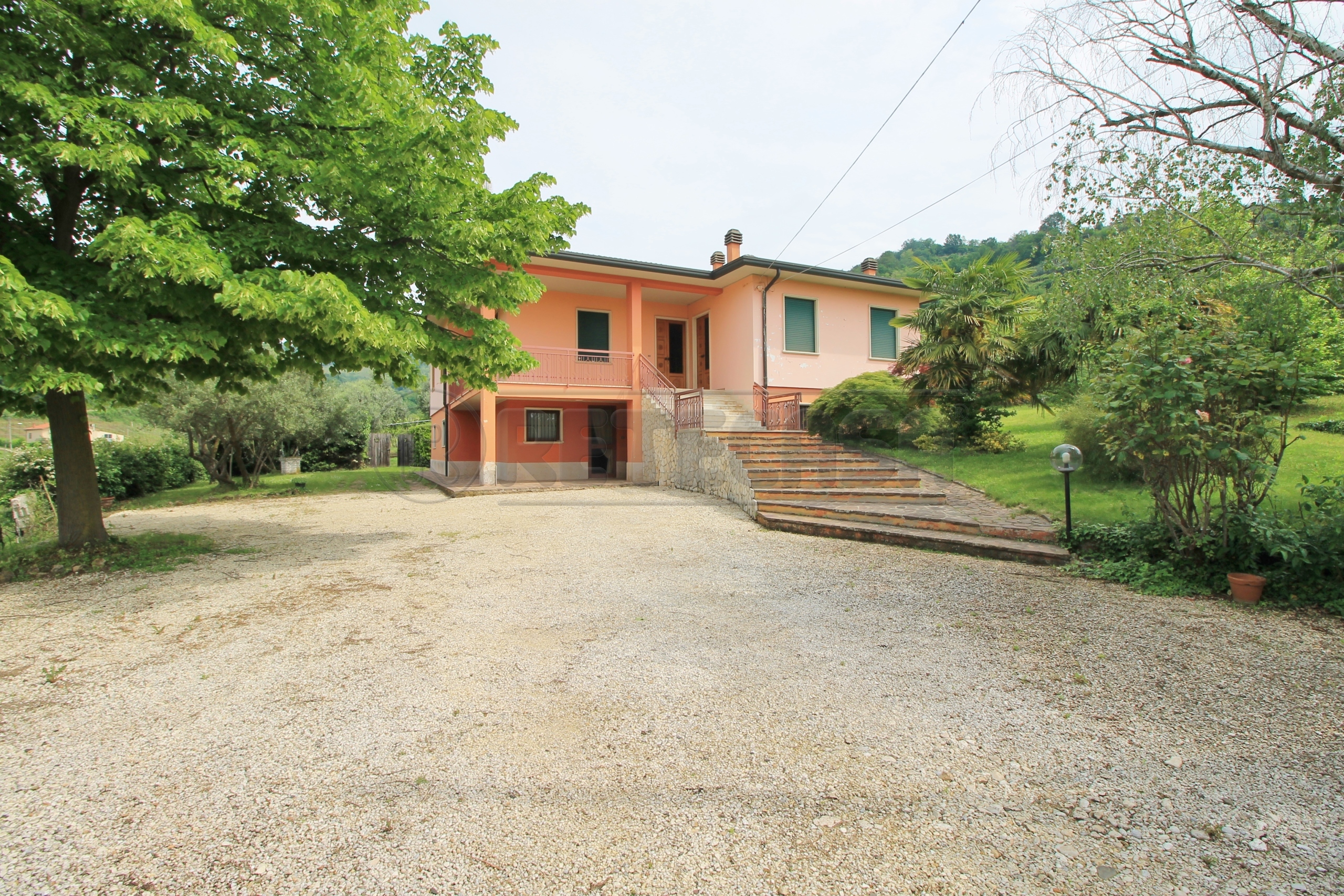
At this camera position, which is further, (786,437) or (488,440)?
(488,440)

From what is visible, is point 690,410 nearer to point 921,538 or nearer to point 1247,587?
point 921,538

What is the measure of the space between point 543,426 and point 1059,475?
39.3 ft

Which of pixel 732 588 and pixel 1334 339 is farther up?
pixel 1334 339

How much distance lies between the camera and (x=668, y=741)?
286 cm

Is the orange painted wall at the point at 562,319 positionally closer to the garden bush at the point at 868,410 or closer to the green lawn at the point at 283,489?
the green lawn at the point at 283,489

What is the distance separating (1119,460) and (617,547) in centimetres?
509

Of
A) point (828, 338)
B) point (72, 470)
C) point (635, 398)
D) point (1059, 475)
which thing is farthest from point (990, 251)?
point (72, 470)

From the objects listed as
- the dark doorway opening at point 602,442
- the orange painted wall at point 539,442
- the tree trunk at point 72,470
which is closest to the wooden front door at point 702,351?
the dark doorway opening at point 602,442

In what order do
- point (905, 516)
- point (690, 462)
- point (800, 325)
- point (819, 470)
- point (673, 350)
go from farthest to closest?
point (673, 350) → point (800, 325) → point (690, 462) → point (819, 470) → point (905, 516)

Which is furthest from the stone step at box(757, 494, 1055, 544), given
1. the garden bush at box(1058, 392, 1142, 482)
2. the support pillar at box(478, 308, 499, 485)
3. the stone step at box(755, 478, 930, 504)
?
the support pillar at box(478, 308, 499, 485)

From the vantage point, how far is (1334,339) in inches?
227

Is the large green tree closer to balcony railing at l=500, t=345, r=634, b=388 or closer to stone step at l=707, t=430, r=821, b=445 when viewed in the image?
stone step at l=707, t=430, r=821, b=445

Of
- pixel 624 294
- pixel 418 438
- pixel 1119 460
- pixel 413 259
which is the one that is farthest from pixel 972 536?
pixel 418 438

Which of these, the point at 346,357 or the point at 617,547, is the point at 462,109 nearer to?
the point at 346,357
